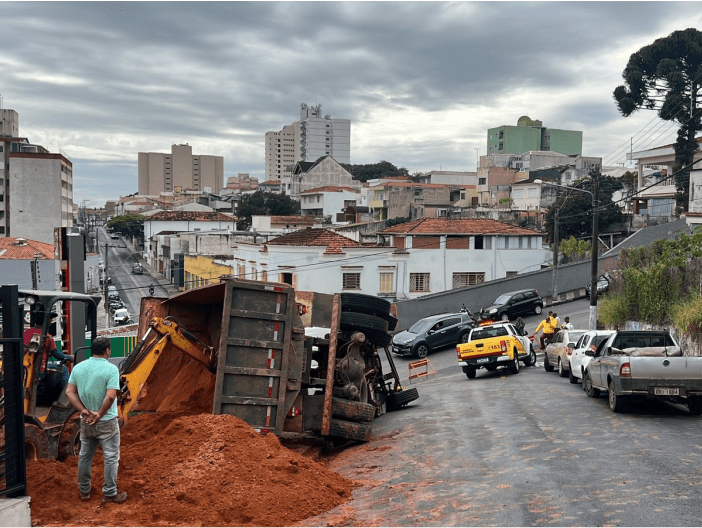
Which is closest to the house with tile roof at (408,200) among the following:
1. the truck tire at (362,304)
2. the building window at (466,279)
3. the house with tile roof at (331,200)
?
the house with tile roof at (331,200)

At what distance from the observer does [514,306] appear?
41719 mm

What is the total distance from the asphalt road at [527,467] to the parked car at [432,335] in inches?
717

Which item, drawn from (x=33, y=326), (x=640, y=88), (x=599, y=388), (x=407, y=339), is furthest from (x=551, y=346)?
(x=640, y=88)

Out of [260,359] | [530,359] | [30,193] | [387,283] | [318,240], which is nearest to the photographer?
[260,359]

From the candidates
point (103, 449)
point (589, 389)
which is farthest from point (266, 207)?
point (103, 449)

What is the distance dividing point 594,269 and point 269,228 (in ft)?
175

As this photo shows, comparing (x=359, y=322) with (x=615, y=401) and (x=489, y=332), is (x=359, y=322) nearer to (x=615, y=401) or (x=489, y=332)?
(x=615, y=401)

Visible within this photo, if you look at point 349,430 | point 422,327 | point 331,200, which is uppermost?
point 331,200

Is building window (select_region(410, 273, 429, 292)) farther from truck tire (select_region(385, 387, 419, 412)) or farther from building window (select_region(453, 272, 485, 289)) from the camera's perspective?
truck tire (select_region(385, 387, 419, 412))

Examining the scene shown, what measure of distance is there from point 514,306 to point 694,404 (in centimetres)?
2764

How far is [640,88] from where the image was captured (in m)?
74.8

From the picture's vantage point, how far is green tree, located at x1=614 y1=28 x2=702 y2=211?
72250 millimetres

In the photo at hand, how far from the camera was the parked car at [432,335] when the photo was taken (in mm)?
35031

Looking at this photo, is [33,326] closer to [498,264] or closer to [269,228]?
[498,264]
